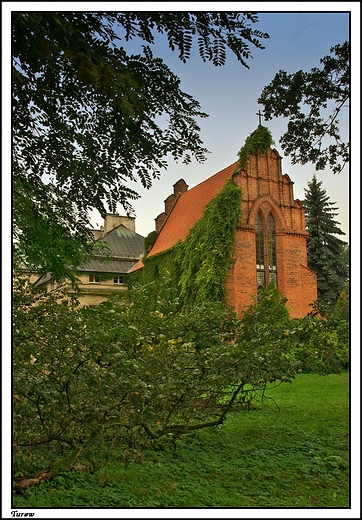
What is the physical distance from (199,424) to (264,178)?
14437 mm

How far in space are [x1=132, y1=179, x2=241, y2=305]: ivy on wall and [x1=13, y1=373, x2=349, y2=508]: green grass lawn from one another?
980cm

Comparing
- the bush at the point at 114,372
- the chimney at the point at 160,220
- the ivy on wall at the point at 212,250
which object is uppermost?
the chimney at the point at 160,220

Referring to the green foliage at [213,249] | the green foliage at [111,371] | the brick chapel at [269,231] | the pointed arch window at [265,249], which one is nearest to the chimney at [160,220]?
the brick chapel at [269,231]

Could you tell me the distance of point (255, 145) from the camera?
56.1ft

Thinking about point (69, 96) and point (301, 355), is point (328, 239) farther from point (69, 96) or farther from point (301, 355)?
point (69, 96)

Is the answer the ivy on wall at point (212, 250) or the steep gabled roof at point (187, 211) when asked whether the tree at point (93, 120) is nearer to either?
the ivy on wall at point (212, 250)

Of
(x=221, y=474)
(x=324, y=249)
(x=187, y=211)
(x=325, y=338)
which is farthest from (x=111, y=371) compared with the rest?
(x=324, y=249)

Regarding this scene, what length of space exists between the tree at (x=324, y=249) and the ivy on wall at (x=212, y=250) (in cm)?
639

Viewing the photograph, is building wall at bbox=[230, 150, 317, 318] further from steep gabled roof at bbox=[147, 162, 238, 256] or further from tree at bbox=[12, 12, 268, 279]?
tree at bbox=[12, 12, 268, 279]

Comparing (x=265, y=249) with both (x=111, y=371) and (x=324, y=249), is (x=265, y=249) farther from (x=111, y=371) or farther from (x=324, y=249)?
(x=111, y=371)

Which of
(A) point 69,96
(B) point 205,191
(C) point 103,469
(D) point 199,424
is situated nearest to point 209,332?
(D) point 199,424

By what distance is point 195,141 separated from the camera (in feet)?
13.2

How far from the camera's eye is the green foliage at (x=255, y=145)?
1695 centimetres

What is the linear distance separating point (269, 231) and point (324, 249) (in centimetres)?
564
